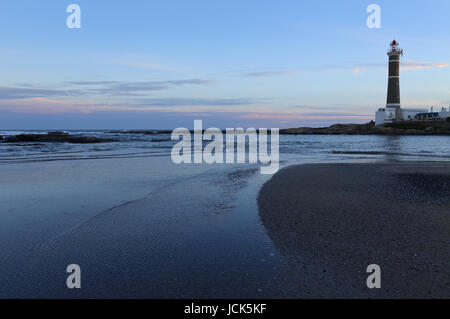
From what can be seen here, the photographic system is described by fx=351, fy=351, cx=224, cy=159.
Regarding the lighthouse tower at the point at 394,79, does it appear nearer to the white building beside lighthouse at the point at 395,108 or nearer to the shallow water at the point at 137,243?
the white building beside lighthouse at the point at 395,108

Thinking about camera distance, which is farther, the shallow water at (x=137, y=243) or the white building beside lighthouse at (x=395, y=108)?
the white building beside lighthouse at (x=395, y=108)

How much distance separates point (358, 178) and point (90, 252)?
30.7ft

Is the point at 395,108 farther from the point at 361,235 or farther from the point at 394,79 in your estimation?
the point at 361,235

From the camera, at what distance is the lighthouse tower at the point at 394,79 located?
249 ft

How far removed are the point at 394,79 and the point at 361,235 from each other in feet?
266

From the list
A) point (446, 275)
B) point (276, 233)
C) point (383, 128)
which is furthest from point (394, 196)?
point (383, 128)

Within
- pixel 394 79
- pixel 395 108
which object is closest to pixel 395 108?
pixel 395 108

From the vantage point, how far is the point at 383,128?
2879 inches

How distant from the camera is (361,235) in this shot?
538 centimetres

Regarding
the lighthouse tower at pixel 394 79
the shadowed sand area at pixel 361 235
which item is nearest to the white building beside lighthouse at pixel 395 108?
the lighthouse tower at pixel 394 79

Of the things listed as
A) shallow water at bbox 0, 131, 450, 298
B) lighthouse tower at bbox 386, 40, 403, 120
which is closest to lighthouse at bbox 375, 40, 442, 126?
lighthouse tower at bbox 386, 40, 403, 120

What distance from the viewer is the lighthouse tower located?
75756 mm

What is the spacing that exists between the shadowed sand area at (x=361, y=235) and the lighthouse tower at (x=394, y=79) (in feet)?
246
